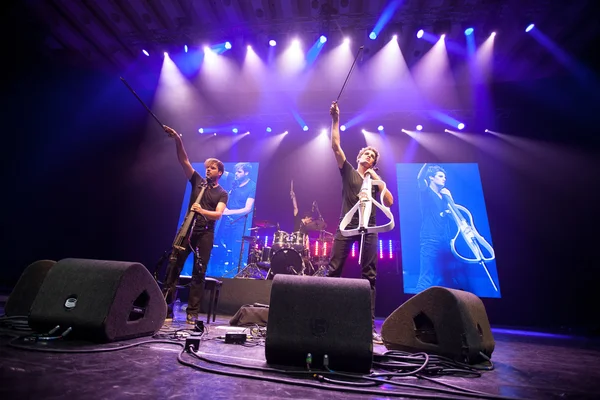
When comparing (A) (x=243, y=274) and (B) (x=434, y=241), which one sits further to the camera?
(B) (x=434, y=241)

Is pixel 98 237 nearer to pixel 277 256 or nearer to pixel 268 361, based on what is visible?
pixel 277 256

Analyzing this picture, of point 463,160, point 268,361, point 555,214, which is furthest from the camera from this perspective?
point 463,160

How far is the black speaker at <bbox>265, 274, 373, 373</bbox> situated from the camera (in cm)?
137

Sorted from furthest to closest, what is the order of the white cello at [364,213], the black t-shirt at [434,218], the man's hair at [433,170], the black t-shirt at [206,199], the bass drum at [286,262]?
the man's hair at [433,170], the black t-shirt at [434,218], the bass drum at [286,262], the black t-shirt at [206,199], the white cello at [364,213]

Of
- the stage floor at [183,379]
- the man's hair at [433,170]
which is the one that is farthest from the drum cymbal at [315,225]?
A: the stage floor at [183,379]

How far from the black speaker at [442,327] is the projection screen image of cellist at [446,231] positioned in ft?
14.2

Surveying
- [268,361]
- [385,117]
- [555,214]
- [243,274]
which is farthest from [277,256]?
[555,214]

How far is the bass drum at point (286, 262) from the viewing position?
5016 mm

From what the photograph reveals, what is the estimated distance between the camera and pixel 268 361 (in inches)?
58.4

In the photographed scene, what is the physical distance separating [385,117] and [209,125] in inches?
212

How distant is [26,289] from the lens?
237 centimetres

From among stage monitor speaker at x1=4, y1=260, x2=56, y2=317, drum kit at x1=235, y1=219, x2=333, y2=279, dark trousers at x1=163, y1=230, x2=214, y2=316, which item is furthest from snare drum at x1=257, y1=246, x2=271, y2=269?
stage monitor speaker at x1=4, y1=260, x2=56, y2=317

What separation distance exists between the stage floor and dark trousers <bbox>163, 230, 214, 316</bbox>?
125cm

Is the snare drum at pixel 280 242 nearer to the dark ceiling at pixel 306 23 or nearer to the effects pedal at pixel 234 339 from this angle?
the effects pedal at pixel 234 339
